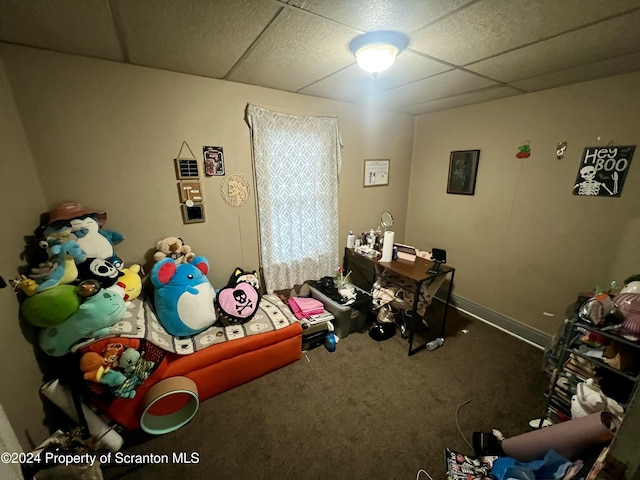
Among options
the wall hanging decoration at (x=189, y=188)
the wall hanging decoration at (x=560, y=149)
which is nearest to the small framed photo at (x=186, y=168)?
the wall hanging decoration at (x=189, y=188)

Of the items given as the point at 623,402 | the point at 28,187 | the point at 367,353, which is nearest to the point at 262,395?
the point at 367,353

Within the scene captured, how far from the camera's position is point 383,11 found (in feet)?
3.25

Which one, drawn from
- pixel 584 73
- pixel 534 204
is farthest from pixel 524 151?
pixel 584 73

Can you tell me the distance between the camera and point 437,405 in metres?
1.66

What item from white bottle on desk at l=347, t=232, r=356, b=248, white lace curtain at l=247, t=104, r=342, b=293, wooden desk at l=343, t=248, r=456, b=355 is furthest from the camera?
white bottle on desk at l=347, t=232, r=356, b=248

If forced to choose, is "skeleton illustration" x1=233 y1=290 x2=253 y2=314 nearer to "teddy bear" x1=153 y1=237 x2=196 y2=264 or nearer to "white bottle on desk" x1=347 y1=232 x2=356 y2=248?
"teddy bear" x1=153 y1=237 x2=196 y2=264

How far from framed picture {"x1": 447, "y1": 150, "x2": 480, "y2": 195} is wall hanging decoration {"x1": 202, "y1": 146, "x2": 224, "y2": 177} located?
2.39 metres

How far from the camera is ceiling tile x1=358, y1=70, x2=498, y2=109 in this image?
173cm

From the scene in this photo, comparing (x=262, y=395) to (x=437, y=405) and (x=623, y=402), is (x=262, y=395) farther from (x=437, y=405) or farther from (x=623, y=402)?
(x=623, y=402)

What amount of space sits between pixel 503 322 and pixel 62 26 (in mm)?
3805

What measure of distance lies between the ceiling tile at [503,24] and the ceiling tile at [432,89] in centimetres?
38

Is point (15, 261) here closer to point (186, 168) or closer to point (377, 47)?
point (186, 168)

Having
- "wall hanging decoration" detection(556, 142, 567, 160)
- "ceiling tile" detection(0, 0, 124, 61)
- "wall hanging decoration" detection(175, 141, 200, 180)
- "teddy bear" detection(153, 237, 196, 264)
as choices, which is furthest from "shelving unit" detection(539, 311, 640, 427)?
"ceiling tile" detection(0, 0, 124, 61)

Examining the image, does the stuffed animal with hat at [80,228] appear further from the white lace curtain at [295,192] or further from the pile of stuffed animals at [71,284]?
the white lace curtain at [295,192]
